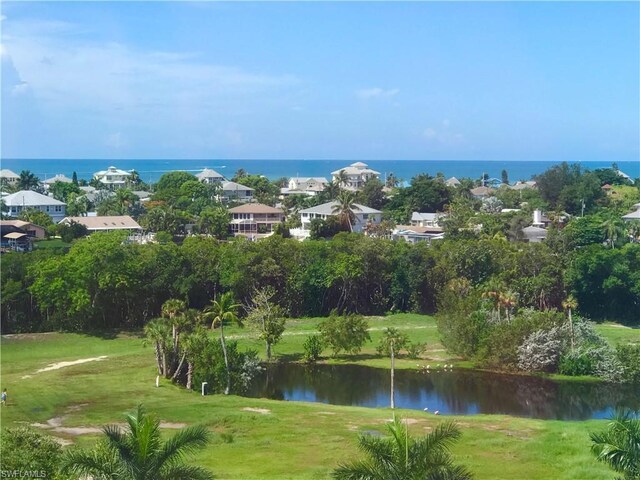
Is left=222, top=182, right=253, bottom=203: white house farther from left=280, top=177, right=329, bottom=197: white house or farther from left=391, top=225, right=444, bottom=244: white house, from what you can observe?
left=391, top=225, right=444, bottom=244: white house

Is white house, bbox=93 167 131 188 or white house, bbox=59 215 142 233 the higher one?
white house, bbox=93 167 131 188

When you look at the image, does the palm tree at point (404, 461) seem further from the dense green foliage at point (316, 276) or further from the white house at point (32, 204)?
the white house at point (32, 204)

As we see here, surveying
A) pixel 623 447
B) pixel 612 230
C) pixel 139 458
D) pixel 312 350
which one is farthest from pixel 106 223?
pixel 623 447

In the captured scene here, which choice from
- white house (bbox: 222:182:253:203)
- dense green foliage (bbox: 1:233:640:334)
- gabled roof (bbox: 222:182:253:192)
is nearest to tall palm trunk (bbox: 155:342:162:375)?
dense green foliage (bbox: 1:233:640:334)

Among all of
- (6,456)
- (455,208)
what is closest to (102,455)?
(6,456)

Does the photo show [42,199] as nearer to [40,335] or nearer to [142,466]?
[40,335]

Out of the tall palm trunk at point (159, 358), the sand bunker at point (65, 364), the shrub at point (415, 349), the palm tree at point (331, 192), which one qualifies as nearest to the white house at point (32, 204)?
the palm tree at point (331, 192)

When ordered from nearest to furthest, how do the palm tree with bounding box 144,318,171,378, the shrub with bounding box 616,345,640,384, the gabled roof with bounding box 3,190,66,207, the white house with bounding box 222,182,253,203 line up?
the palm tree with bounding box 144,318,171,378 < the shrub with bounding box 616,345,640,384 < the gabled roof with bounding box 3,190,66,207 < the white house with bounding box 222,182,253,203

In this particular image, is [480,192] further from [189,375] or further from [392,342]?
[189,375]
